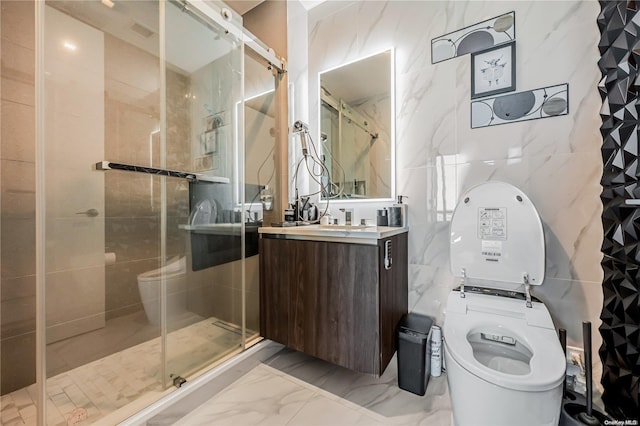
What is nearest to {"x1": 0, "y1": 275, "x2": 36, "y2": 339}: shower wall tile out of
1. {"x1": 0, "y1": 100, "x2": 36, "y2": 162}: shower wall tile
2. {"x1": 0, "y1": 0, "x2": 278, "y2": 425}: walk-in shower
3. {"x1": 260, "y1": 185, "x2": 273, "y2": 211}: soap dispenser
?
{"x1": 0, "y1": 0, "x2": 278, "y2": 425}: walk-in shower

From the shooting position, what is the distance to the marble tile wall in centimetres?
116

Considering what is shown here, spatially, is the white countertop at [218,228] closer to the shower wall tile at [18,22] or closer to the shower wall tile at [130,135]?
the shower wall tile at [130,135]

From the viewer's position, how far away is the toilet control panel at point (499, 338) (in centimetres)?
106

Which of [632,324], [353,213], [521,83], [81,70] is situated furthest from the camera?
[353,213]

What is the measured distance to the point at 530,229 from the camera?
115 cm

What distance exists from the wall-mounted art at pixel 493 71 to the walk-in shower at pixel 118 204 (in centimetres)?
144

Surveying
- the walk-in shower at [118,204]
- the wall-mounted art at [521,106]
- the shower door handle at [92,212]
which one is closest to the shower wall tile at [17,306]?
the walk-in shower at [118,204]

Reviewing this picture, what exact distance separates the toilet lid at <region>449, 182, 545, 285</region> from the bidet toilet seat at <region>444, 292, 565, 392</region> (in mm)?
135

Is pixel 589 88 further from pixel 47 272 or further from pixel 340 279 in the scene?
pixel 47 272

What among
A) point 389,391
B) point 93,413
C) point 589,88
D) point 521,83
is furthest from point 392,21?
point 93,413

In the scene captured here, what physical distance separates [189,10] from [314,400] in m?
2.23


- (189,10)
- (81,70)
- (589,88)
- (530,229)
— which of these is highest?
(189,10)

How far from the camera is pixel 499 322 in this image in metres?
1.07

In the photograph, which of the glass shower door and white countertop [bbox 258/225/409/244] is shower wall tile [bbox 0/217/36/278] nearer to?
the glass shower door
